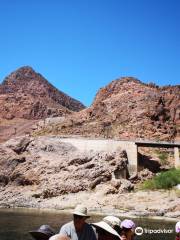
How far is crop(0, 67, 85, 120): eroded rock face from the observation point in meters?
151

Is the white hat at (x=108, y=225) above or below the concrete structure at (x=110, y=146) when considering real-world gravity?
below

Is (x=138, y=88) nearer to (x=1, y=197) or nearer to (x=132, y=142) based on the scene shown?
Answer: (x=132, y=142)

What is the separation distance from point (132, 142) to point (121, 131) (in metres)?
15.1

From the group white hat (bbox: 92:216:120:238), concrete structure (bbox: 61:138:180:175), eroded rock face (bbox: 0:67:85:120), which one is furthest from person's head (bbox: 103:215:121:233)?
eroded rock face (bbox: 0:67:85:120)

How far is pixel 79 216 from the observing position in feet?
24.2

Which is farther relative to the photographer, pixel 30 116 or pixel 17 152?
pixel 30 116

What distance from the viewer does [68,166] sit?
64.9 m

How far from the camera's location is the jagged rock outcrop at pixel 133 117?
278 ft

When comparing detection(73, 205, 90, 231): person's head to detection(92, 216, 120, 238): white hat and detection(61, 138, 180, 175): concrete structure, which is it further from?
A: detection(61, 138, 180, 175): concrete structure

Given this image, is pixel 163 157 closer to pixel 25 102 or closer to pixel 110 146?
pixel 110 146

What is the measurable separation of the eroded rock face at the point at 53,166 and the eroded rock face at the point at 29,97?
78.3m

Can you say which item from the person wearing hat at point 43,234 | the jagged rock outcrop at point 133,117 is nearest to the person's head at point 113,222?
the person wearing hat at point 43,234

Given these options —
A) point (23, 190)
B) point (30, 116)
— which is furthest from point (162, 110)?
point (30, 116)

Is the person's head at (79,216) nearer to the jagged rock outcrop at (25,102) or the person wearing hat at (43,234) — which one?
the person wearing hat at (43,234)
